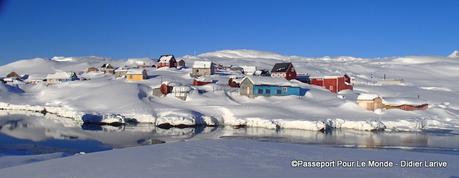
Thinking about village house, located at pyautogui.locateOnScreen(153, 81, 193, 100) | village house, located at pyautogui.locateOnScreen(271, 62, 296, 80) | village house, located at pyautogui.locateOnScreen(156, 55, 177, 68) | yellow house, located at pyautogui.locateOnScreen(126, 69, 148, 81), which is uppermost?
village house, located at pyautogui.locateOnScreen(156, 55, 177, 68)

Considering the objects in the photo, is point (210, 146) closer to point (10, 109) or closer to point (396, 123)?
point (396, 123)

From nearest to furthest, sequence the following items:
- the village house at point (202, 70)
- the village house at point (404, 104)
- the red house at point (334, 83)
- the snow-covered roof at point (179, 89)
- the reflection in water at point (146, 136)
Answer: the reflection in water at point (146, 136)
the village house at point (404, 104)
the snow-covered roof at point (179, 89)
the red house at point (334, 83)
the village house at point (202, 70)

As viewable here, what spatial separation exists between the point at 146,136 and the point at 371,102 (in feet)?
63.0

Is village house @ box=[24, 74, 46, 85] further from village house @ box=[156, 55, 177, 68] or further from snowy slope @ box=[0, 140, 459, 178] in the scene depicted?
snowy slope @ box=[0, 140, 459, 178]

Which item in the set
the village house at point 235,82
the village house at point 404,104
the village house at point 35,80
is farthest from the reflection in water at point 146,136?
the village house at point 35,80

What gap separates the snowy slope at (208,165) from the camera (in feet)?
28.3

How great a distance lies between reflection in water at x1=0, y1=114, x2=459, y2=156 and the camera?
21.4 m

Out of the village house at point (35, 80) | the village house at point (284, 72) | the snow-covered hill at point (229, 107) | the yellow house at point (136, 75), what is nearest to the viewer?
the snow-covered hill at point (229, 107)

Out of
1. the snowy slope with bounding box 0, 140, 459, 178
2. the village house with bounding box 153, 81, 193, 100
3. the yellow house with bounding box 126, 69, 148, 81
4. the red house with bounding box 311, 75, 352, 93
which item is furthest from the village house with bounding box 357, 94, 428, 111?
the snowy slope with bounding box 0, 140, 459, 178

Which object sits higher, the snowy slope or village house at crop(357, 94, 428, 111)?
village house at crop(357, 94, 428, 111)

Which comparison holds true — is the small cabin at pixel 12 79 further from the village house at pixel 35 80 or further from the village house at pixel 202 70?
the village house at pixel 202 70

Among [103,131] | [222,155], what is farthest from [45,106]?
[222,155]

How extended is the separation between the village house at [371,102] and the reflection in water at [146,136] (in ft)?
25.9

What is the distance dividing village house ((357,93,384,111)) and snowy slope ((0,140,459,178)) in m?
26.6
